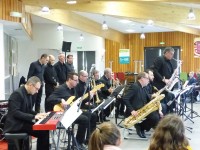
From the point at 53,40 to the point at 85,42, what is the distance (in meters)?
5.00

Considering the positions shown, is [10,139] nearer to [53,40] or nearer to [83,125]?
[83,125]

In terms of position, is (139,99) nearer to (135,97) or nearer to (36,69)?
(135,97)

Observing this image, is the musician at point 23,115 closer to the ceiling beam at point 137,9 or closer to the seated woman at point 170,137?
the seated woman at point 170,137

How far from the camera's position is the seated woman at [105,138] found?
2.11 meters

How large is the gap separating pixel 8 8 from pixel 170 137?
584cm

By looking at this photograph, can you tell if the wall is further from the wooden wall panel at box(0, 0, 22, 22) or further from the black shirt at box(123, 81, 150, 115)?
the black shirt at box(123, 81, 150, 115)

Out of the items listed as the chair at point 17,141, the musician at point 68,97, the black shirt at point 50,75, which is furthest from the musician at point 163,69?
the chair at point 17,141

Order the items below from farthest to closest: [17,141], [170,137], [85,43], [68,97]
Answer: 1. [85,43]
2. [68,97]
3. [17,141]
4. [170,137]

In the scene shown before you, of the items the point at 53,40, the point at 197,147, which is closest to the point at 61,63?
the point at 197,147

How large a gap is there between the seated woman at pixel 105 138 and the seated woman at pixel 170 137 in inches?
13.8

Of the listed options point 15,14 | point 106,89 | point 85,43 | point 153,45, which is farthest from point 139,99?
point 153,45

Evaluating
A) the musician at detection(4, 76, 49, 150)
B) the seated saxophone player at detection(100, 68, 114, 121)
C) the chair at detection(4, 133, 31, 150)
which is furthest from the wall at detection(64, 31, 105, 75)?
the chair at detection(4, 133, 31, 150)

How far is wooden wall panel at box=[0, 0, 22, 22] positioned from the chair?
3438 millimetres

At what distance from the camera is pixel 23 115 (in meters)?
4.27
